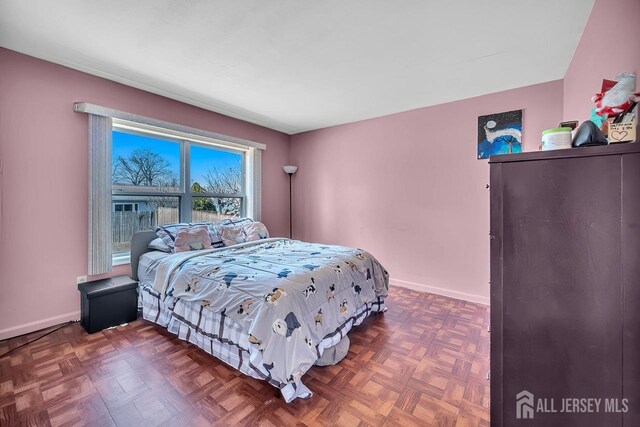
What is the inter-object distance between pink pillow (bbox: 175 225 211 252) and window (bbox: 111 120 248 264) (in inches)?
23.1

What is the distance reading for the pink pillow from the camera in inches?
110

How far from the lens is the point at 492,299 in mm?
982

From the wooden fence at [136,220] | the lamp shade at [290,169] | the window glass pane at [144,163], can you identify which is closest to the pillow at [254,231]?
the wooden fence at [136,220]

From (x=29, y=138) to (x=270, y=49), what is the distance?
226 cm

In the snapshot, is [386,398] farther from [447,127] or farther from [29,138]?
[29,138]

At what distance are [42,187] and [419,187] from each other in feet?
13.2

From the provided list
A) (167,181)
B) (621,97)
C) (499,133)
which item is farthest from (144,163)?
(499,133)

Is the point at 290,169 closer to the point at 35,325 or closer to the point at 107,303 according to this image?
the point at 107,303

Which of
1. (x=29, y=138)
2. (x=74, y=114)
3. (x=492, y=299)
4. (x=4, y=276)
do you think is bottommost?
(x=4, y=276)

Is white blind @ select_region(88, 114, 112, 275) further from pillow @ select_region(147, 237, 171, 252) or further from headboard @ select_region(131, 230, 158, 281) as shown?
pillow @ select_region(147, 237, 171, 252)

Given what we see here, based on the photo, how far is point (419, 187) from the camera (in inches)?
139

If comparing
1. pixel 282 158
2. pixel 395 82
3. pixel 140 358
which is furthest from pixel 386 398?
pixel 282 158

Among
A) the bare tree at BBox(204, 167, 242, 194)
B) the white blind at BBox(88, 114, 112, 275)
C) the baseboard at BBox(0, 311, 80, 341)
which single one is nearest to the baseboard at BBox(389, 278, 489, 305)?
the bare tree at BBox(204, 167, 242, 194)

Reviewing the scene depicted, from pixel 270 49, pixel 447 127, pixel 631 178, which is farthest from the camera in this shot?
pixel 447 127
